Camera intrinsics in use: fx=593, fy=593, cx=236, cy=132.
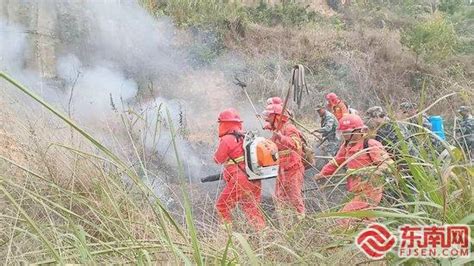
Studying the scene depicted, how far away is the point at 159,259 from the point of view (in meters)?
1.81

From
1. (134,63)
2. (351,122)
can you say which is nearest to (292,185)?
(351,122)

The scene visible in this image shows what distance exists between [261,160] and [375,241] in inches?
135

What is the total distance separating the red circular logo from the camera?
163 cm

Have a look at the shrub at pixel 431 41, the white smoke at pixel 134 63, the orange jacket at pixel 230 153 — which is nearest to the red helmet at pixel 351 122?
the orange jacket at pixel 230 153

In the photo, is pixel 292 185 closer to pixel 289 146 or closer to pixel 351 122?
pixel 289 146

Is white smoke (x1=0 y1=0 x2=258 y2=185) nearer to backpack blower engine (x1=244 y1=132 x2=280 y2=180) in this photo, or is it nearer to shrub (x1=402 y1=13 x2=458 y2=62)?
backpack blower engine (x1=244 y1=132 x2=280 y2=180)

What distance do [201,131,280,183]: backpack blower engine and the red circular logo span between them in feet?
11.1

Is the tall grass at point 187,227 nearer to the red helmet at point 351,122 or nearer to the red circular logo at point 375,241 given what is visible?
the red circular logo at point 375,241

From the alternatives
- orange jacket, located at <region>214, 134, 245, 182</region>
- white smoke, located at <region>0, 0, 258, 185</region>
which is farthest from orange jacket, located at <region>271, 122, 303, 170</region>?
white smoke, located at <region>0, 0, 258, 185</region>

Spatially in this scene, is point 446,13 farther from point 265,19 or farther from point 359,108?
point 359,108

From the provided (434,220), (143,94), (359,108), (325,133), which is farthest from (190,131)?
(434,220)

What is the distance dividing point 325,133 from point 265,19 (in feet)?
29.5

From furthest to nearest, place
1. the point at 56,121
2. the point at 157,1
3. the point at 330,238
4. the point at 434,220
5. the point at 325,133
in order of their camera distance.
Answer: the point at 157,1 → the point at 325,133 → the point at 56,121 → the point at 330,238 → the point at 434,220

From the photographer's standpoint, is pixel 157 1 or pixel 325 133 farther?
pixel 157 1
